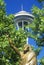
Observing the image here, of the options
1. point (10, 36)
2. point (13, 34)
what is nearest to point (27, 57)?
point (10, 36)

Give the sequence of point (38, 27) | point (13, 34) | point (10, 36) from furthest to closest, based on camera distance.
Result: point (13, 34) < point (10, 36) < point (38, 27)

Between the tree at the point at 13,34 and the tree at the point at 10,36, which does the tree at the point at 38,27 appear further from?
the tree at the point at 10,36

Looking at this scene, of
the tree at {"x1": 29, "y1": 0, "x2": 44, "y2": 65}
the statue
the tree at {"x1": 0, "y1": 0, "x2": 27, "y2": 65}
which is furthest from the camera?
the tree at {"x1": 0, "y1": 0, "x2": 27, "y2": 65}

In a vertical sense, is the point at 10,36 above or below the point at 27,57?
above

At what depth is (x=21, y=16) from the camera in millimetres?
48500

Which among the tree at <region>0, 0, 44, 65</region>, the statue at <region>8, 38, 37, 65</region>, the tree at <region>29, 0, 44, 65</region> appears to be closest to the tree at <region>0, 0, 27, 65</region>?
the tree at <region>0, 0, 44, 65</region>

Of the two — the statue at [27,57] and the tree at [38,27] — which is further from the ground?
the tree at [38,27]

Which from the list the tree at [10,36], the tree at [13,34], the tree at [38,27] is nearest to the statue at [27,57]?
the tree at [13,34]

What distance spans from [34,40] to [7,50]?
262cm

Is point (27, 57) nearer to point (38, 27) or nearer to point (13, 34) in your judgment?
point (38, 27)

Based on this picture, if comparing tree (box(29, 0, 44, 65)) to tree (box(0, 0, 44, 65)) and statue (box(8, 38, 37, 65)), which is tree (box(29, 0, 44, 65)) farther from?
statue (box(8, 38, 37, 65))

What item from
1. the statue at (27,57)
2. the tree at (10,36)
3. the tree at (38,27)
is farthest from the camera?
the tree at (10,36)

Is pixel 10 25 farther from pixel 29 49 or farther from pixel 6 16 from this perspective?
pixel 29 49

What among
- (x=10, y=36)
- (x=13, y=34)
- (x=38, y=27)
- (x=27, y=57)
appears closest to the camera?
(x=27, y=57)
